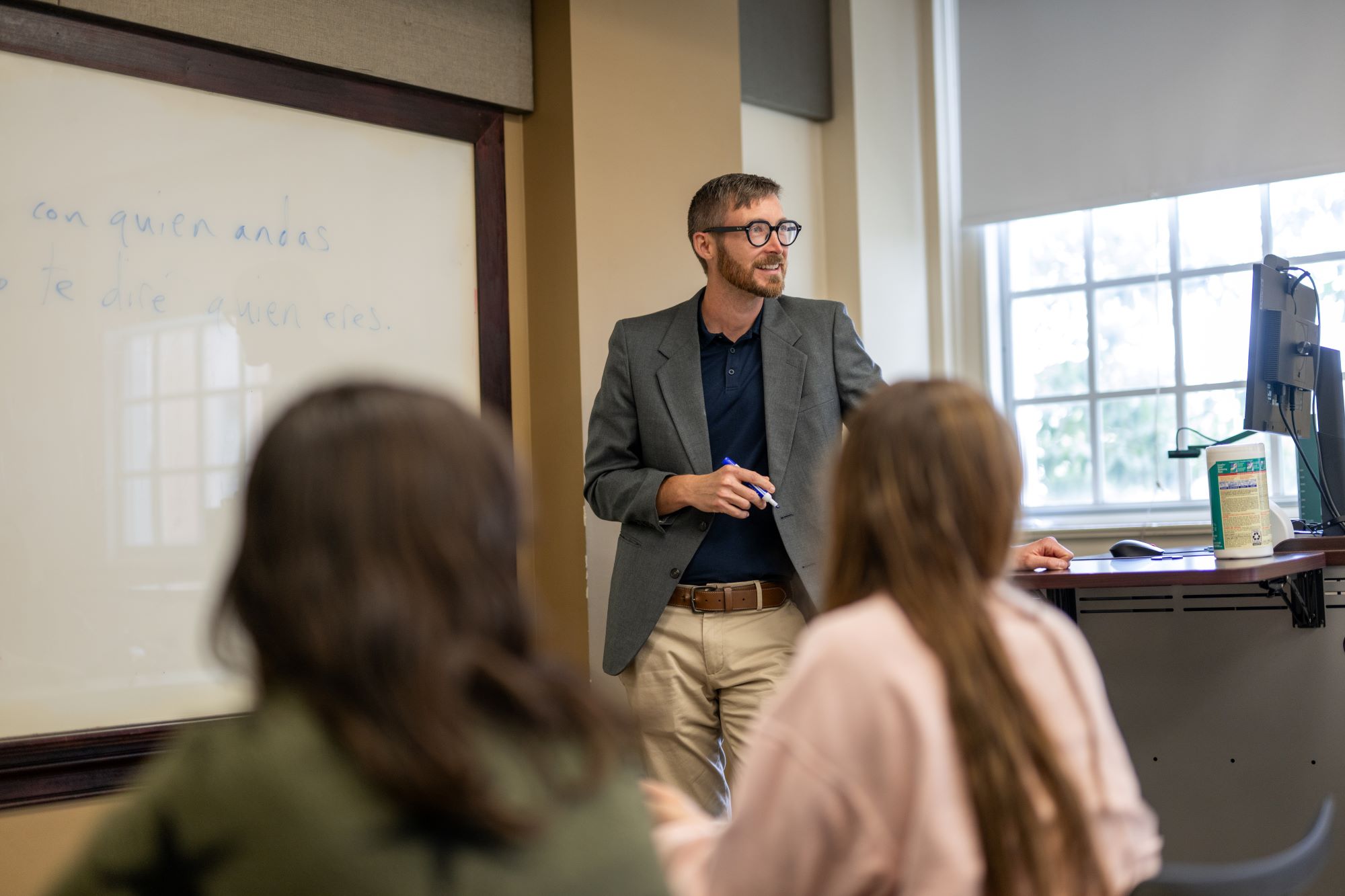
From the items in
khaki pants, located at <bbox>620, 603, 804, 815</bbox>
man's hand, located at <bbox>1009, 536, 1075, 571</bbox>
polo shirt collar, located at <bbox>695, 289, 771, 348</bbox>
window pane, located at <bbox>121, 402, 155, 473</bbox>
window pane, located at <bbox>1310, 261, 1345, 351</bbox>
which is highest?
window pane, located at <bbox>1310, 261, 1345, 351</bbox>

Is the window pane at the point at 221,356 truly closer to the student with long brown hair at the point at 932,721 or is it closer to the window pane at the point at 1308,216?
the student with long brown hair at the point at 932,721

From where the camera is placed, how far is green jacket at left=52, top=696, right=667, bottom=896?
72 centimetres

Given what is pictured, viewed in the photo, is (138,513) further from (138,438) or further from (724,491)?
(724,491)

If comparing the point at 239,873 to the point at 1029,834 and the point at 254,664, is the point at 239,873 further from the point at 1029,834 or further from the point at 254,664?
the point at 1029,834

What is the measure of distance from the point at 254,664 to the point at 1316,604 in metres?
2.40

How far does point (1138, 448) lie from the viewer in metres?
4.35

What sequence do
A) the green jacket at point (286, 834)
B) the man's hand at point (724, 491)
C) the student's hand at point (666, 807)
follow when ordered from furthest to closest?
the man's hand at point (724, 491) < the student's hand at point (666, 807) < the green jacket at point (286, 834)

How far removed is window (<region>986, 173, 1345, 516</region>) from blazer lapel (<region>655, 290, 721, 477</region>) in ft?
6.95

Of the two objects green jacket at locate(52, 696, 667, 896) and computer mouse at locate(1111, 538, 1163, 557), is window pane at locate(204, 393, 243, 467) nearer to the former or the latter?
green jacket at locate(52, 696, 667, 896)

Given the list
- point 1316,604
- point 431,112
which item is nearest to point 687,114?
point 431,112

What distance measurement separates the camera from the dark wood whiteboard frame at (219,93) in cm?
227

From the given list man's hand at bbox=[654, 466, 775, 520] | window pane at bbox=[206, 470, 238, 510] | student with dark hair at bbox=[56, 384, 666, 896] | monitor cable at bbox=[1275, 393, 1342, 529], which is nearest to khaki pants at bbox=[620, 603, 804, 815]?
man's hand at bbox=[654, 466, 775, 520]

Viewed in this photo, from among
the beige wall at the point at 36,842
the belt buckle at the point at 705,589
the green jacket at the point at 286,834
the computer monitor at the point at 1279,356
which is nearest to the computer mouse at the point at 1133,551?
the computer monitor at the point at 1279,356

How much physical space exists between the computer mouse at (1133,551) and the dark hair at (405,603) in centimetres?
228
